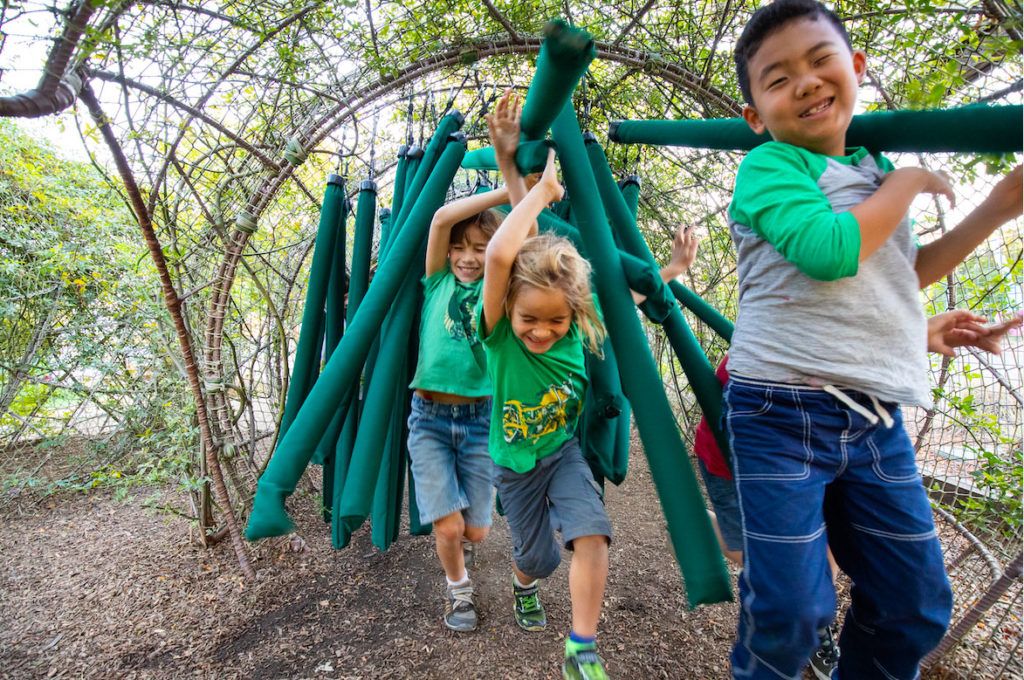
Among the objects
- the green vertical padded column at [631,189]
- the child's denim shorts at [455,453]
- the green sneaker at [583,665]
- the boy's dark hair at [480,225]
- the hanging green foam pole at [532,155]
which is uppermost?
the green vertical padded column at [631,189]

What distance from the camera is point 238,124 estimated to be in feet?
5.92

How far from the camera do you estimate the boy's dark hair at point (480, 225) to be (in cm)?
165

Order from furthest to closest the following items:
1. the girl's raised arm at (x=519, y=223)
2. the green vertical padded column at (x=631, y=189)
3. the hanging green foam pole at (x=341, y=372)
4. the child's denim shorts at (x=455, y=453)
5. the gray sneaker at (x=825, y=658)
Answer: the green vertical padded column at (x=631, y=189), the child's denim shorts at (x=455, y=453), the gray sneaker at (x=825, y=658), the girl's raised arm at (x=519, y=223), the hanging green foam pole at (x=341, y=372)

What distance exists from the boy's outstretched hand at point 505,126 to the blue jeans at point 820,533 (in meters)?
0.64

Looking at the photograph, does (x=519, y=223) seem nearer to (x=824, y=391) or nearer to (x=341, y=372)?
(x=341, y=372)

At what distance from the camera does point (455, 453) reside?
1722 millimetres

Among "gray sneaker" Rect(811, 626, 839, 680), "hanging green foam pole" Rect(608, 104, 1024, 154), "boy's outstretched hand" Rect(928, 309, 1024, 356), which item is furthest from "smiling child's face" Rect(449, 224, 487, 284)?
"gray sneaker" Rect(811, 626, 839, 680)

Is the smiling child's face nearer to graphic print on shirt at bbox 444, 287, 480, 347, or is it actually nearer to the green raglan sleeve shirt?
graphic print on shirt at bbox 444, 287, 480, 347

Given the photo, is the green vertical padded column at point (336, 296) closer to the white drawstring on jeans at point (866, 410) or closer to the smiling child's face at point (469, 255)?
the smiling child's face at point (469, 255)

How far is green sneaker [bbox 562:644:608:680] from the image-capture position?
1.29 meters

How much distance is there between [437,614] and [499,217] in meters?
1.36

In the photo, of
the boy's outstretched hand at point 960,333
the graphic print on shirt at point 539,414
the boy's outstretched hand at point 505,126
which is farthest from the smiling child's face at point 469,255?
the boy's outstretched hand at point 960,333

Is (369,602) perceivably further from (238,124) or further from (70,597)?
(238,124)

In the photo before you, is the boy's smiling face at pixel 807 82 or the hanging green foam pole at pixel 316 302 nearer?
the boy's smiling face at pixel 807 82
